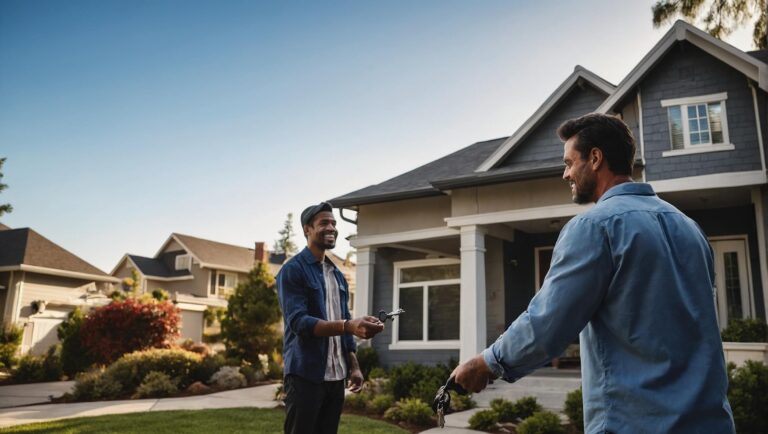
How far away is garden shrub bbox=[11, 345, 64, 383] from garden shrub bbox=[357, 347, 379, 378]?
29.1 feet

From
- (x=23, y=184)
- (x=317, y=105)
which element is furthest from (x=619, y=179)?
(x=23, y=184)

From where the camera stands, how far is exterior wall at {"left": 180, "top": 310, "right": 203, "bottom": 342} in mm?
29617

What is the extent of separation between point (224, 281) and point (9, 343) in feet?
59.5

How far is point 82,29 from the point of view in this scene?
36.9 ft

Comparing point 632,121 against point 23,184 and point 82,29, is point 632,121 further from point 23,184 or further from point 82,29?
point 23,184

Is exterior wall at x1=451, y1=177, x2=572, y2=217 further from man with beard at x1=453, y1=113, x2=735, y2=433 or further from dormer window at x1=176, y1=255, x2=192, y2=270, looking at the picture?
dormer window at x1=176, y1=255, x2=192, y2=270

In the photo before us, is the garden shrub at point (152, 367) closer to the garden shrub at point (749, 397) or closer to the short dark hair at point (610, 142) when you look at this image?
the garden shrub at point (749, 397)

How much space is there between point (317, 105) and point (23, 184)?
36.8 ft

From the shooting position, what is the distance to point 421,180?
14352 millimetres

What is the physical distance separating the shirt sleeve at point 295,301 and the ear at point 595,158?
1975 millimetres

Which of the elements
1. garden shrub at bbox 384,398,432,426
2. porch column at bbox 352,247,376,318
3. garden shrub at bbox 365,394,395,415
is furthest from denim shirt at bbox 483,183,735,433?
porch column at bbox 352,247,376,318

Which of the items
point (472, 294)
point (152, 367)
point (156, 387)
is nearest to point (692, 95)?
point (472, 294)

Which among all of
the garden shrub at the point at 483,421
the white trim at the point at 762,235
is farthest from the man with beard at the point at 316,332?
the white trim at the point at 762,235

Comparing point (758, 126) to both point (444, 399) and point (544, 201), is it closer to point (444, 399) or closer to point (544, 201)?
point (544, 201)
